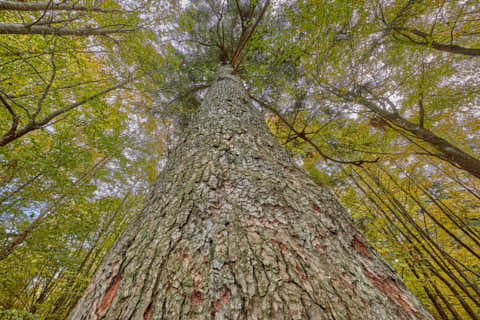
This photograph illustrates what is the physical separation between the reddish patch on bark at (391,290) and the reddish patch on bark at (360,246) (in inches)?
3.6

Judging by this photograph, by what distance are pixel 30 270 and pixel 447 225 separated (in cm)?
812

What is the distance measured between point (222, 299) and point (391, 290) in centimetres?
56

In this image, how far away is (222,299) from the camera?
43 cm

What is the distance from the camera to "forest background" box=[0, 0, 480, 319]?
260 centimetres

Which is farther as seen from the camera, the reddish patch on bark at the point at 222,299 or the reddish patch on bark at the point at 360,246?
the reddish patch on bark at the point at 360,246

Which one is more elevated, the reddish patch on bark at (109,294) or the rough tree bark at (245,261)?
the rough tree bark at (245,261)

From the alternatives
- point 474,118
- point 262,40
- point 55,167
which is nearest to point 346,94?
point 262,40

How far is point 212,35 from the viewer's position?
493 centimetres

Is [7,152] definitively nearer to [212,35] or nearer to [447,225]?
[212,35]

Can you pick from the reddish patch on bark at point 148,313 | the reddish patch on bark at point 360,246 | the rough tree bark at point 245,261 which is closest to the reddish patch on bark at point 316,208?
the rough tree bark at point 245,261

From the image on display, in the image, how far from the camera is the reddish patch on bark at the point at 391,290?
1.56ft

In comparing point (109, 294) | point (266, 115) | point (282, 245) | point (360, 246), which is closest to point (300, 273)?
point (282, 245)

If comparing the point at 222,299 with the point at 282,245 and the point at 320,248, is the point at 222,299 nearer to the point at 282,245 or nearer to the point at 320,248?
the point at 282,245

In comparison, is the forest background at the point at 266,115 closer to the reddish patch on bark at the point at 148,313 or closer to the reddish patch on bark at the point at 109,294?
the reddish patch on bark at the point at 109,294
